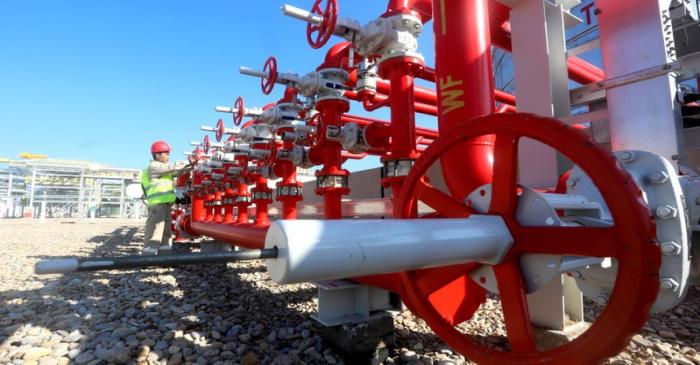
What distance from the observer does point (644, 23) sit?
4.37 feet

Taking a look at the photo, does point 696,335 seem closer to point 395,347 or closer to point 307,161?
point 395,347

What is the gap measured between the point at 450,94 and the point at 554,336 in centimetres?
111

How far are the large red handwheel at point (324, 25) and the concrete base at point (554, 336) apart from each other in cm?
157

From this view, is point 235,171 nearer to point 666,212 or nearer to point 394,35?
point 394,35

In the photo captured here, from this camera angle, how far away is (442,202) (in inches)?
37.3

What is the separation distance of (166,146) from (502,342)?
451 centimetres

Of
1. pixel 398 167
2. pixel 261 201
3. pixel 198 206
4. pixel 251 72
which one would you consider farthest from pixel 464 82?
pixel 198 206

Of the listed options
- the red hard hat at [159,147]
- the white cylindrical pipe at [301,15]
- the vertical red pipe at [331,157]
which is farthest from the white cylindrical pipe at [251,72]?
the red hard hat at [159,147]

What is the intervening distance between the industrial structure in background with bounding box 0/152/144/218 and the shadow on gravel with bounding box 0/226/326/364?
18.6 m

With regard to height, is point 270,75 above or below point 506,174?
above

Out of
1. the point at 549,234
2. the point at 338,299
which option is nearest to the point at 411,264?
the point at 549,234

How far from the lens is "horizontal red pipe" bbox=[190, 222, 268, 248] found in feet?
7.77

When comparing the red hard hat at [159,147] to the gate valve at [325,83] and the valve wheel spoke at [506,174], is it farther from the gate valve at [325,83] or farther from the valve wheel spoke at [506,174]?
the valve wheel spoke at [506,174]

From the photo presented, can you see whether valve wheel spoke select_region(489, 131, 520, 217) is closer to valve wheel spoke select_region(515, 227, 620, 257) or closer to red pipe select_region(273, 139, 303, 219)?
valve wheel spoke select_region(515, 227, 620, 257)
